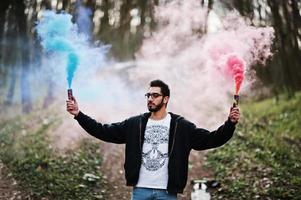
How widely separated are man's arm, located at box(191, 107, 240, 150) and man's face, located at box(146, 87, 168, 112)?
16.1 inches

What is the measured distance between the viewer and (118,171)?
10.9 m

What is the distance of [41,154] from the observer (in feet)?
35.6

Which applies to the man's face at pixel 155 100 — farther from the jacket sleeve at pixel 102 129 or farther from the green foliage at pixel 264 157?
the green foliage at pixel 264 157

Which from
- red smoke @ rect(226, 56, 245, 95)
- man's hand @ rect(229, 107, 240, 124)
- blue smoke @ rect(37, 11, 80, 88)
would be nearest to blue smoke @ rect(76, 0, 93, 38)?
blue smoke @ rect(37, 11, 80, 88)

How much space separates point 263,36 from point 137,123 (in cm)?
333

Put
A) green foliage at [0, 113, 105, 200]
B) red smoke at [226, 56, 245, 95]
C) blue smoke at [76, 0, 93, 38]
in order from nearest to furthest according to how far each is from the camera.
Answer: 1. red smoke at [226, 56, 245, 95]
2. green foliage at [0, 113, 105, 200]
3. blue smoke at [76, 0, 93, 38]

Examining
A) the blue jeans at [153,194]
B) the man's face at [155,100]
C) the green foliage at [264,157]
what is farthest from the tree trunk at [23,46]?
the blue jeans at [153,194]

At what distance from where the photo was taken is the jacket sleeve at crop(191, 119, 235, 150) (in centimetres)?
502

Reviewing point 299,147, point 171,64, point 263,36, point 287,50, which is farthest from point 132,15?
point 263,36

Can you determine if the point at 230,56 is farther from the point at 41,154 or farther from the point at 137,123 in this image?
the point at 41,154

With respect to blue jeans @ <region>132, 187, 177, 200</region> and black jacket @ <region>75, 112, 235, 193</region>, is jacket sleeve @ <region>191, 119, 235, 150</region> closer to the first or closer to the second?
black jacket @ <region>75, 112, 235, 193</region>

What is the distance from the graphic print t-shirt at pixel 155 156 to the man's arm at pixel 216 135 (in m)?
0.30

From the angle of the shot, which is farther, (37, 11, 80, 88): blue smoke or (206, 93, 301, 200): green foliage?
(206, 93, 301, 200): green foliage

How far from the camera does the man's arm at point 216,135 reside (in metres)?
4.98
